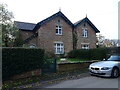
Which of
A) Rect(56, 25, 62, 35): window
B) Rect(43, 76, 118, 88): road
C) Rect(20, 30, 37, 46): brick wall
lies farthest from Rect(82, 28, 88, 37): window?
Rect(43, 76, 118, 88): road

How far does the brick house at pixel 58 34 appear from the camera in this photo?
60.5 ft

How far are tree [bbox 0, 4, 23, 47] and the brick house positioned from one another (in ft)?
7.16

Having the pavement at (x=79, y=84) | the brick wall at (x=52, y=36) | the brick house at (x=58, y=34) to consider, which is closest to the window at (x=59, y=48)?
the brick house at (x=58, y=34)

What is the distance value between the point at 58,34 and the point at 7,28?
8.39 meters

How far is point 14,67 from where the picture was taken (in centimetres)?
720

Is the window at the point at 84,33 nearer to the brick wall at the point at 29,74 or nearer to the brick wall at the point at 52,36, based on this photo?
the brick wall at the point at 52,36

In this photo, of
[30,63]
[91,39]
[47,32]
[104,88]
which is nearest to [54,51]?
[47,32]

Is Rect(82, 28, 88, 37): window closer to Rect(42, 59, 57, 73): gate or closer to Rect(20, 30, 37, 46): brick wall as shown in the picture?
Rect(20, 30, 37, 46): brick wall

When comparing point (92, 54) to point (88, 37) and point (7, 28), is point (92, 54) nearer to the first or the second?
point (88, 37)

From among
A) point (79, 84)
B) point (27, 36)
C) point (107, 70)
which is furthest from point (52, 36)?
point (79, 84)

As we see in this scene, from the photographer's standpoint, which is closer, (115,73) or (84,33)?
(115,73)

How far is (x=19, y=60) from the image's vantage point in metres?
7.45

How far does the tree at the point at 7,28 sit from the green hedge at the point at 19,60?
370 inches

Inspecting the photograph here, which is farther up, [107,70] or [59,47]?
[59,47]
